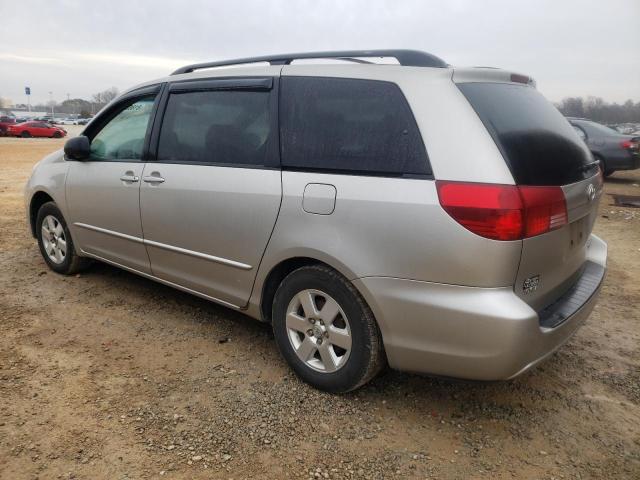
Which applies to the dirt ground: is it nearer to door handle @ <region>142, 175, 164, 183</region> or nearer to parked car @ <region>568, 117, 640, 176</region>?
door handle @ <region>142, 175, 164, 183</region>

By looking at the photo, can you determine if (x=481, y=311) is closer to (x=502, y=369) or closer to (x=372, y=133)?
(x=502, y=369)

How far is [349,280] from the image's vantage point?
8.34ft

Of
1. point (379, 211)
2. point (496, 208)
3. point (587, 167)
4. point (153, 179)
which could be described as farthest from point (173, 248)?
point (587, 167)

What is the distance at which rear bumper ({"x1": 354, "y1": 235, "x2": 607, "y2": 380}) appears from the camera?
2.20 m

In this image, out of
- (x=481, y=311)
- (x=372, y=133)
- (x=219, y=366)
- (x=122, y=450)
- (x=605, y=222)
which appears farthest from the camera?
(x=605, y=222)

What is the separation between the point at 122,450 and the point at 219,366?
852 millimetres

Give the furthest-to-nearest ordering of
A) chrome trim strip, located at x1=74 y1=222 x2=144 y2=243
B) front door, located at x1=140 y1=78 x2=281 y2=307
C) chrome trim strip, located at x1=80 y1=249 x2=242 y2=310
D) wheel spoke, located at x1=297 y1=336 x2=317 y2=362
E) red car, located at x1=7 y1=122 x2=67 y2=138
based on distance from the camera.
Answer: red car, located at x1=7 y1=122 x2=67 y2=138 → chrome trim strip, located at x1=74 y1=222 x2=144 y2=243 → chrome trim strip, located at x1=80 y1=249 x2=242 y2=310 → front door, located at x1=140 y1=78 x2=281 y2=307 → wheel spoke, located at x1=297 y1=336 x2=317 y2=362

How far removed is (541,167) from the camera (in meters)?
2.35

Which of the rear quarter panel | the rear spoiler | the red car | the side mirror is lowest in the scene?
the red car

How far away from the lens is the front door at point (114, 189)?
3.71m

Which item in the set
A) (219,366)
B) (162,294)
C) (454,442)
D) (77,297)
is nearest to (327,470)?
(454,442)

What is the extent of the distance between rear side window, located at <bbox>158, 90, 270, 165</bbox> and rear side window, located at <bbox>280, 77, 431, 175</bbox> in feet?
0.66

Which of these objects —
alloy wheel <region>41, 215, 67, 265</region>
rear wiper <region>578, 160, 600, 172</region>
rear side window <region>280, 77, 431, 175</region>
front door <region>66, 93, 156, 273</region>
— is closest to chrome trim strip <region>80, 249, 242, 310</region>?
front door <region>66, 93, 156, 273</region>

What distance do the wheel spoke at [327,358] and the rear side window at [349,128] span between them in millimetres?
943
